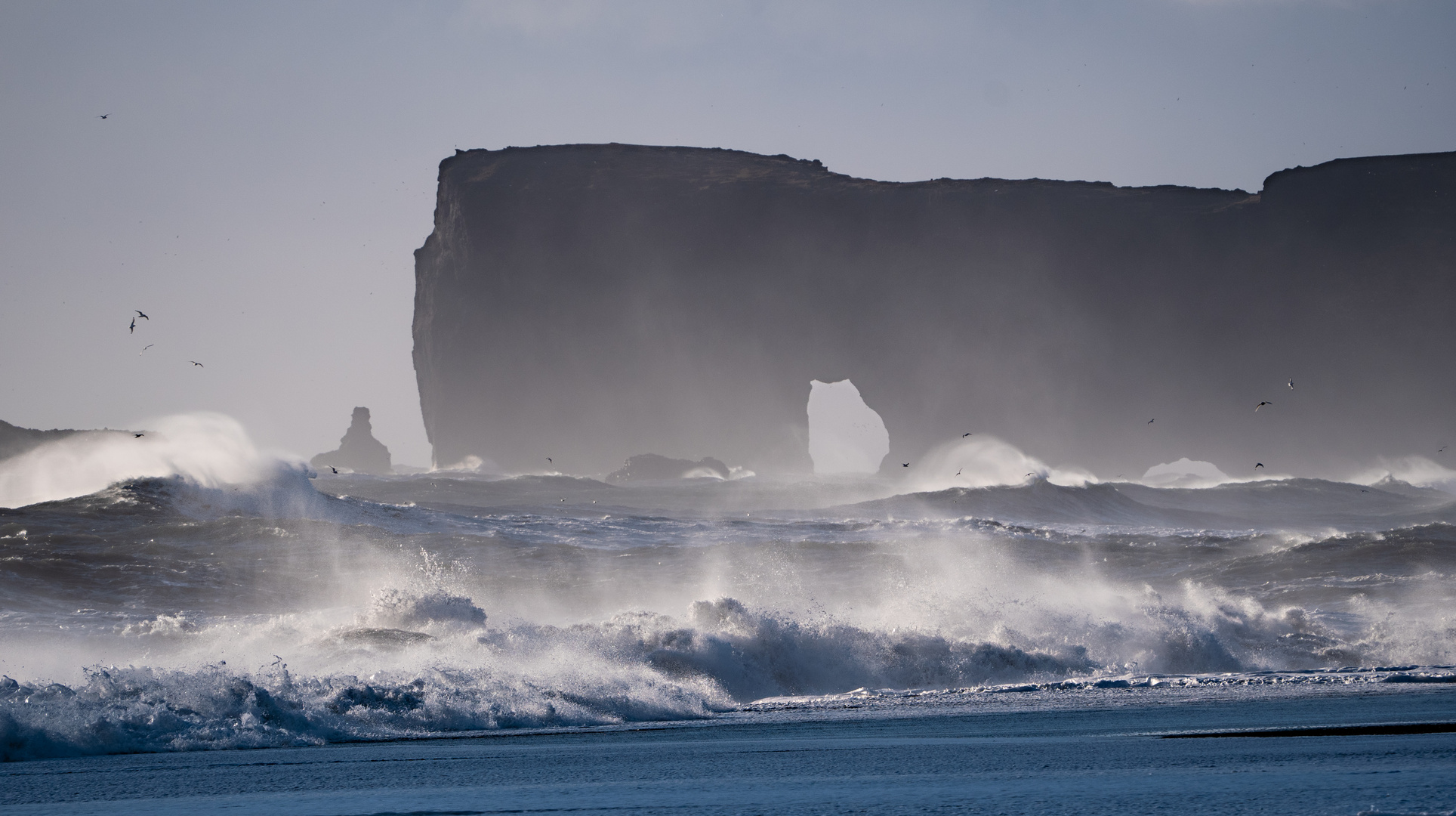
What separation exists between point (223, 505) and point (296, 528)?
2.01 m

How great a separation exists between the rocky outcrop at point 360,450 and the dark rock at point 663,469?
74.4ft

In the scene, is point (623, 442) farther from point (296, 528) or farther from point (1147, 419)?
point (296, 528)

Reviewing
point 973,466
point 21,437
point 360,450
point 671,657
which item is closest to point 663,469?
point 973,466

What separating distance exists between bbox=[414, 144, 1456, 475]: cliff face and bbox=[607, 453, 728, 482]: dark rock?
2848 mm

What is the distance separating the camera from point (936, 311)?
208ft

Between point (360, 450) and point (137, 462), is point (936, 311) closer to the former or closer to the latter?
point (360, 450)

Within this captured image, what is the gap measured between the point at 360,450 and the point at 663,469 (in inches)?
1012

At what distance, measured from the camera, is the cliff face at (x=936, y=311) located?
61.6m

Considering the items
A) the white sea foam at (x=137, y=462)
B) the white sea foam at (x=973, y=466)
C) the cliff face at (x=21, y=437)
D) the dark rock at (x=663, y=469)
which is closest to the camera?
the white sea foam at (x=137, y=462)

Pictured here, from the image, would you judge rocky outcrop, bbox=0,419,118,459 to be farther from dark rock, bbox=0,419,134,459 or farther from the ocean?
the ocean

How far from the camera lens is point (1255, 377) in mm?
61500

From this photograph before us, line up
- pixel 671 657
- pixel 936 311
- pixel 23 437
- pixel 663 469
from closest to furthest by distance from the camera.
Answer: pixel 671 657 < pixel 23 437 < pixel 663 469 < pixel 936 311

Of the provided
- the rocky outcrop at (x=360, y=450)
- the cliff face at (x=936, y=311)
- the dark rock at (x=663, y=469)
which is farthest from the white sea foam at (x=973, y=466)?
the rocky outcrop at (x=360, y=450)

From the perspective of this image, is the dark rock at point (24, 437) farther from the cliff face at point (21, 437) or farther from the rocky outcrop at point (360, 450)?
the rocky outcrop at point (360, 450)
